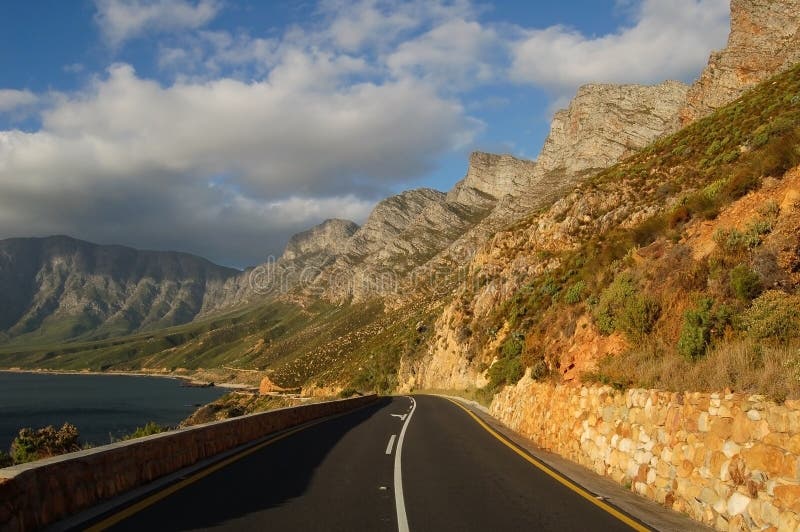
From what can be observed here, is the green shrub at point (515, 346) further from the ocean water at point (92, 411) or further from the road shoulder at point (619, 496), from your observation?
the ocean water at point (92, 411)

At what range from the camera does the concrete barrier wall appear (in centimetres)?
579

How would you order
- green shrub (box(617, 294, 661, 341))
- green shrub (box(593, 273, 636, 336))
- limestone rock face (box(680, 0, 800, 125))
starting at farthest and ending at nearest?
limestone rock face (box(680, 0, 800, 125)), green shrub (box(593, 273, 636, 336)), green shrub (box(617, 294, 661, 341))

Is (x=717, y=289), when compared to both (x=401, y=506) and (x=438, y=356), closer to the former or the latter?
(x=401, y=506)

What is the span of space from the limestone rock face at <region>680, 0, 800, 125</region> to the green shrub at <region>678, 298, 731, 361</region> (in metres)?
59.7

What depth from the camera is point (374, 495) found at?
841 cm

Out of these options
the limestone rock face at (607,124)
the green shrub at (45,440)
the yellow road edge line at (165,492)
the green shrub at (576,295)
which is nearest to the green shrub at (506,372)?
the green shrub at (576,295)

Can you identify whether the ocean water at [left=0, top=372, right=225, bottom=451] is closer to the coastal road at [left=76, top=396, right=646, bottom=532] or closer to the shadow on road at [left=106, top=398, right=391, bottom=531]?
the shadow on road at [left=106, top=398, right=391, bottom=531]

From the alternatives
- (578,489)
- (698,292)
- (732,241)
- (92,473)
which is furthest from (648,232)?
(92,473)

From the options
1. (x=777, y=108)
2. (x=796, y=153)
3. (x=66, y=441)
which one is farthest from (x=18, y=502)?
(x=777, y=108)

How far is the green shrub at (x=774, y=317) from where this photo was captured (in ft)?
28.5

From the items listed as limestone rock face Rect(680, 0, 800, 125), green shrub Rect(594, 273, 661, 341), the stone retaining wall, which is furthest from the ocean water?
limestone rock face Rect(680, 0, 800, 125)

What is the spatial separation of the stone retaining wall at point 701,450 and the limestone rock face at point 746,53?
200ft

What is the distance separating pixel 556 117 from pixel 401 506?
191m

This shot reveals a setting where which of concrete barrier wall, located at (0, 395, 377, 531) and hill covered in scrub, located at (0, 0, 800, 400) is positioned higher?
hill covered in scrub, located at (0, 0, 800, 400)
